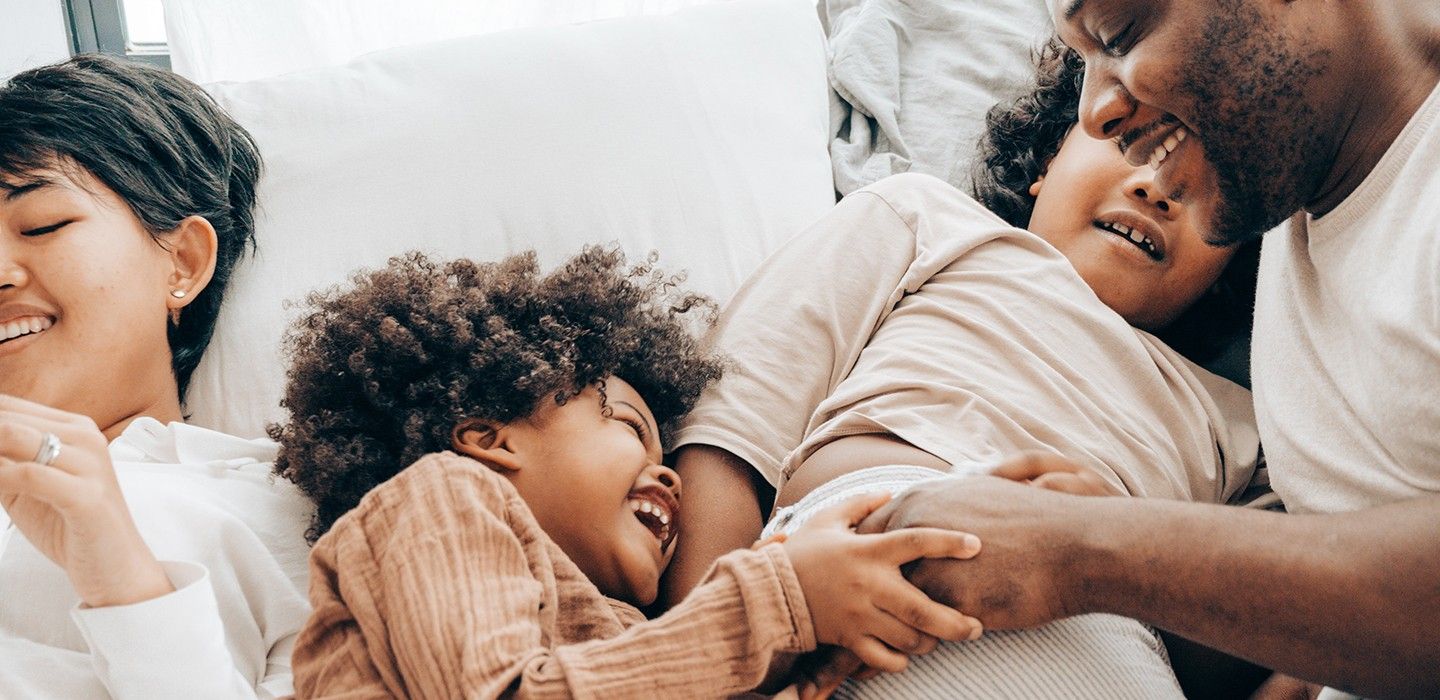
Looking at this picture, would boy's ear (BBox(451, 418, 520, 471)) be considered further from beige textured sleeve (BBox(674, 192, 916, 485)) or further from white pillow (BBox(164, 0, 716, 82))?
white pillow (BBox(164, 0, 716, 82))

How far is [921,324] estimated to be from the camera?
142 cm

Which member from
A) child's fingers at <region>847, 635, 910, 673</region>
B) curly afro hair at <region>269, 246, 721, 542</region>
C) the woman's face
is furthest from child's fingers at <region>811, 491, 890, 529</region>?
the woman's face

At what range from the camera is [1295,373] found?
1.19 m

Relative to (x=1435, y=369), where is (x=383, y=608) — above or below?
below

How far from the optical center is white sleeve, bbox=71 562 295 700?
3.36 ft

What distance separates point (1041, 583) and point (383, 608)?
569mm

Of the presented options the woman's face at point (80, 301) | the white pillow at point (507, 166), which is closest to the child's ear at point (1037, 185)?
the white pillow at point (507, 166)

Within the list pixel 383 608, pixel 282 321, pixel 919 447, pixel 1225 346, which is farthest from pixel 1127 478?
pixel 282 321

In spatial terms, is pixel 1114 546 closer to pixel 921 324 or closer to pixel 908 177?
pixel 921 324

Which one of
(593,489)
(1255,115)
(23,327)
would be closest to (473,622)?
(593,489)

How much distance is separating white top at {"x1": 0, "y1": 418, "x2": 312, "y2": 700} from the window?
115 cm

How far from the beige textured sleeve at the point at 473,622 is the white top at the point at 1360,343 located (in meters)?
0.53

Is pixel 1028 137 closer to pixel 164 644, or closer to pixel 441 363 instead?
pixel 441 363

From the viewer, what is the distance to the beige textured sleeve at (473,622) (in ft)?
3.13
